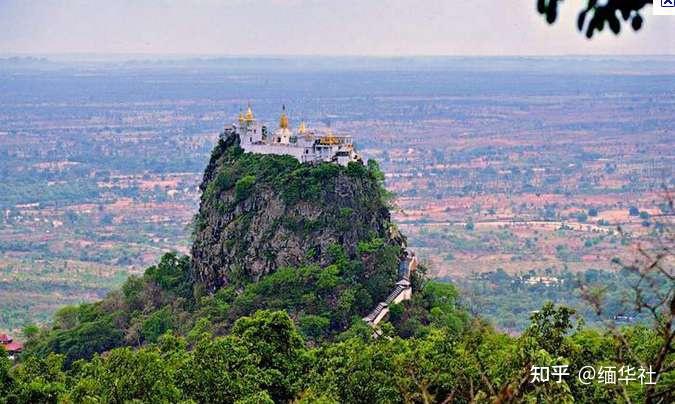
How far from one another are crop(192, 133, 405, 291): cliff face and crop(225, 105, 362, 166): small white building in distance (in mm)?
532

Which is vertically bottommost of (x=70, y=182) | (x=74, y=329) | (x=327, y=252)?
(x=70, y=182)

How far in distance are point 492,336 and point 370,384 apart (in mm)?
4074

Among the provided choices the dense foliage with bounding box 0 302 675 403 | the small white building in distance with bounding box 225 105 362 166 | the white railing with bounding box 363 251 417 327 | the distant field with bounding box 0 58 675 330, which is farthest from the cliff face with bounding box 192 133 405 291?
the distant field with bounding box 0 58 675 330

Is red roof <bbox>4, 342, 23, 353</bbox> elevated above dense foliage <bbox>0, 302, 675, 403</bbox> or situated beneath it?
situated beneath

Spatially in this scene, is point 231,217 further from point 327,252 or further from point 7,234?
point 7,234

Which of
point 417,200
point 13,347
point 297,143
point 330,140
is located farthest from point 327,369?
point 417,200

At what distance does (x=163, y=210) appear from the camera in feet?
446

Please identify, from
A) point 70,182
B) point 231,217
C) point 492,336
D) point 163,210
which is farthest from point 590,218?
point 492,336

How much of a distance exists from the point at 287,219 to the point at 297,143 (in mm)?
3951

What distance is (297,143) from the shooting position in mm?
50406

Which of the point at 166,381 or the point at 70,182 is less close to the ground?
the point at 166,381

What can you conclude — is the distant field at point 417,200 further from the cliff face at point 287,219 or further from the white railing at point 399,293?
the white railing at point 399,293

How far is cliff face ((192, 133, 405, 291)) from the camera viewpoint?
153 ft

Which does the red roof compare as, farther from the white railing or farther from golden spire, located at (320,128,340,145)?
the white railing
